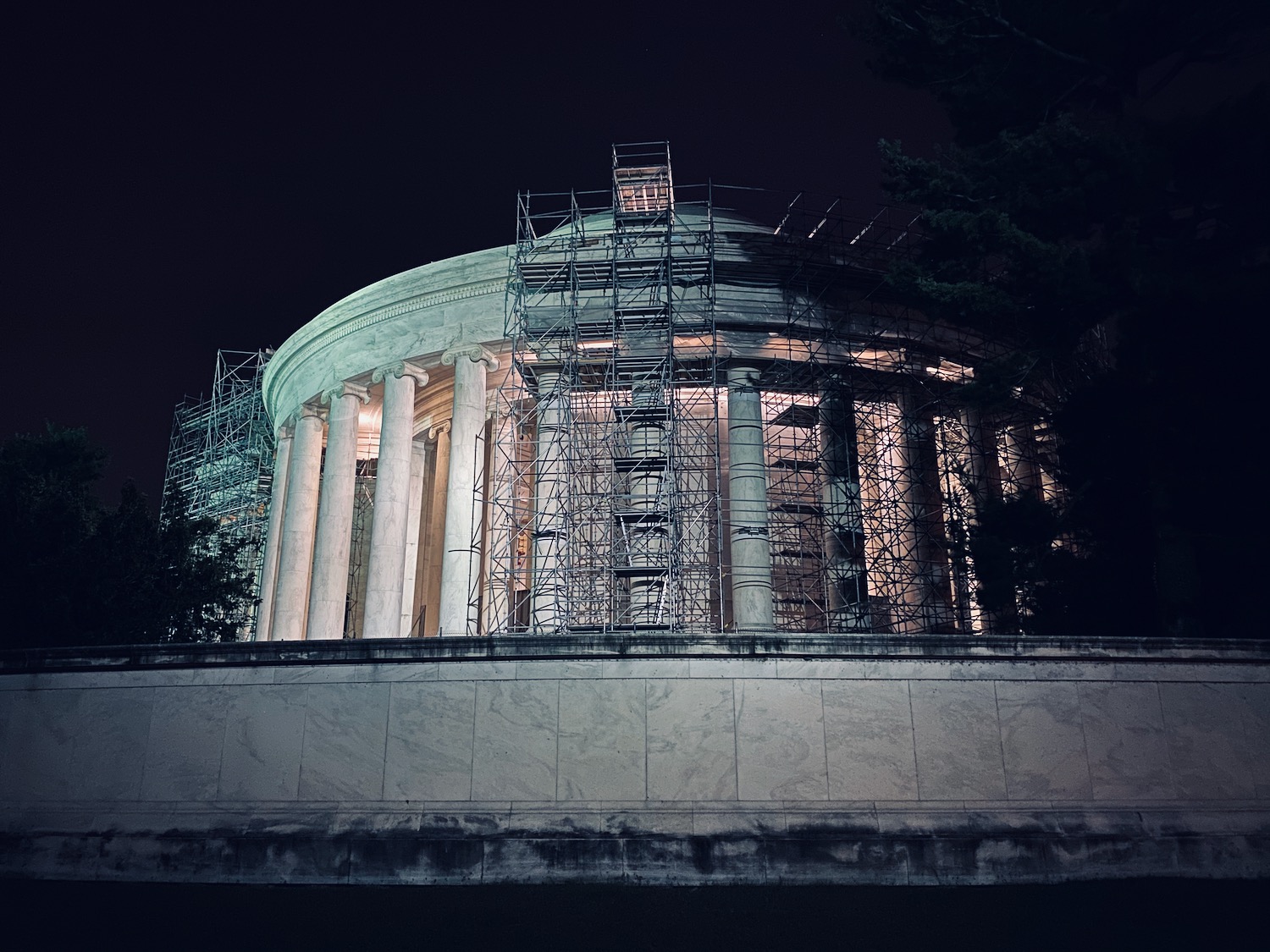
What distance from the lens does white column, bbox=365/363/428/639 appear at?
35438mm

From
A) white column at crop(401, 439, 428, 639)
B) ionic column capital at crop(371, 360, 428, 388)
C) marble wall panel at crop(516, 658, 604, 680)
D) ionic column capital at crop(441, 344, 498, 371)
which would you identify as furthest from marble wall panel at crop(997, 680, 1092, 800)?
white column at crop(401, 439, 428, 639)

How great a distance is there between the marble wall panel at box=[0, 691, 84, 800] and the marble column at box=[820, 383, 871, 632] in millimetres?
22818

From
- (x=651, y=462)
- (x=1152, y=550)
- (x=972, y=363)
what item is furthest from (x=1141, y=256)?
(x=651, y=462)

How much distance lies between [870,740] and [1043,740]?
2.91 metres

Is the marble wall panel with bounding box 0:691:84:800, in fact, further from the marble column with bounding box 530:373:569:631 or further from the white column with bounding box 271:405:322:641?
the white column with bounding box 271:405:322:641

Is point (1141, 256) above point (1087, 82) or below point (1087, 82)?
below

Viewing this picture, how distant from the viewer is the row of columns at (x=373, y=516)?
35375 millimetres

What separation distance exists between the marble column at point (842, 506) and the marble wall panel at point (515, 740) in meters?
18.5

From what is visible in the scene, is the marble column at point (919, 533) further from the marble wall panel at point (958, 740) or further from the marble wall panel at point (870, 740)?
the marble wall panel at point (870, 740)

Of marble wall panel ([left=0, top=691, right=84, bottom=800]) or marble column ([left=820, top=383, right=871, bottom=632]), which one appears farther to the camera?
marble column ([left=820, top=383, right=871, bottom=632])

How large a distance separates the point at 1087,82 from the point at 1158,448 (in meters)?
12.7

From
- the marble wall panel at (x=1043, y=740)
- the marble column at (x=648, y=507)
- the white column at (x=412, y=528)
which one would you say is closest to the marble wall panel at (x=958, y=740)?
the marble wall panel at (x=1043, y=740)

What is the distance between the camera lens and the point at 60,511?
28.5 metres

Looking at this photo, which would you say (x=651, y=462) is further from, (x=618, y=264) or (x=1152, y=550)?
(x=1152, y=550)
